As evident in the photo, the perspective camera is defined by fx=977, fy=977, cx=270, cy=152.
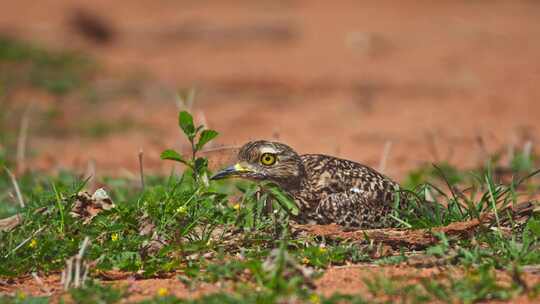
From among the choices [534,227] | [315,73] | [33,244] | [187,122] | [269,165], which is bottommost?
[33,244]

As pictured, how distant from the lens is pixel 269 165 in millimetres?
6215

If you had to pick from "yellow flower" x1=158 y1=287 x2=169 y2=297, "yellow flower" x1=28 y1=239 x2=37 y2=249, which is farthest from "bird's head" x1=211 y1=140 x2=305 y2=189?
"yellow flower" x1=158 y1=287 x2=169 y2=297

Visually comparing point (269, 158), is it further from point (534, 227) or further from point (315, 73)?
point (315, 73)

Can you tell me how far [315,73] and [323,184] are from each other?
30.6 ft

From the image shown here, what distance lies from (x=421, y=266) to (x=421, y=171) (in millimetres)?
2913

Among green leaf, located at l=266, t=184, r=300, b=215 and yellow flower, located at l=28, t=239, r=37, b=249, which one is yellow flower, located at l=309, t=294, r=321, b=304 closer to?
green leaf, located at l=266, t=184, r=300, b=215

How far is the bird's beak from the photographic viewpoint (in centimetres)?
613

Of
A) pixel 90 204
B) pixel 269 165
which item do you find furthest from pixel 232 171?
pixel 90 204

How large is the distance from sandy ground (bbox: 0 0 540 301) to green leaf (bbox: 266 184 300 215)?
910 mm

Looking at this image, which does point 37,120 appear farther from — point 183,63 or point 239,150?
point 239,150

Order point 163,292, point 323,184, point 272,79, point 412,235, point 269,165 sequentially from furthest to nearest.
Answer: point 272,79 → point 269,165 → point 323,184 → point 412,235 → point 163,292

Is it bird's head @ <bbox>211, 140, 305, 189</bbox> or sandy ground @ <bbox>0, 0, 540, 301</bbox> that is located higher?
sandy ground @ <bbox>0, 0, 540, 301</bbox>

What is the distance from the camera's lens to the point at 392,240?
5523mm

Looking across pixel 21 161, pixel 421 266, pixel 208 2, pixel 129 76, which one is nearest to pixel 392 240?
pixel 421 266
